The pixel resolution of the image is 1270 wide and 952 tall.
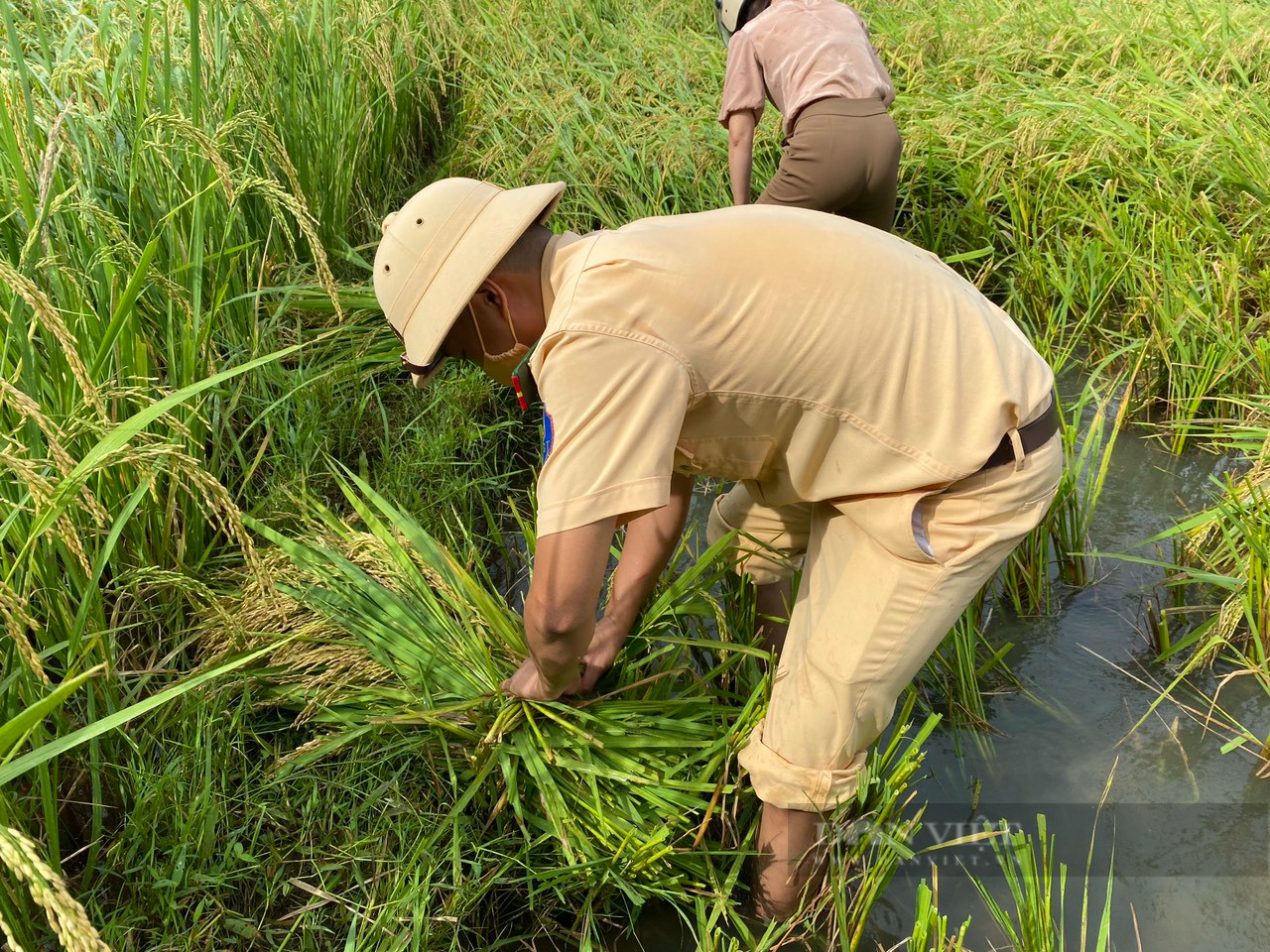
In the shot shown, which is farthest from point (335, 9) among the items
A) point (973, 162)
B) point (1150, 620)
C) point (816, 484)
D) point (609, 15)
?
point (1150, 620)

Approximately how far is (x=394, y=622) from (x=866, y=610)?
991mm

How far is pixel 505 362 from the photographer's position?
1794 millimetres

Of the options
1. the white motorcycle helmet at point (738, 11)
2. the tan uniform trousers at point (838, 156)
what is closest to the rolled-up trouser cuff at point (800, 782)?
the tan uniform trousers at point (838, 156)

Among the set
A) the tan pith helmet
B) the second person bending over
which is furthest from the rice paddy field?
the second person bending over

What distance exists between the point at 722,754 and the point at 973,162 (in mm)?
3219

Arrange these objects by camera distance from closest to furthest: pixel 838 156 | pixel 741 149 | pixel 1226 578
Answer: pixel 1226 578 → pixel 838 156 → pixel 741 149

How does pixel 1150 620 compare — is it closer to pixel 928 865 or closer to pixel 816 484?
pixel 928 865

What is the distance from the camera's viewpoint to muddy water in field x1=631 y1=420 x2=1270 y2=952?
213 cm

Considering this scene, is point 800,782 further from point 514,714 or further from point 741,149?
point 741,149

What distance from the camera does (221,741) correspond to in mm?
1965

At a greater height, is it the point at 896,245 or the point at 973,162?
the point at 896,245

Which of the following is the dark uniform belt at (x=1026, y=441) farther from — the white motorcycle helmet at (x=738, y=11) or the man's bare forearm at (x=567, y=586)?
the white motorcycle helmet at (x=738, y=11)

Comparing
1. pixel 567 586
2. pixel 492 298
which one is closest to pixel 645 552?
pixel 567 586

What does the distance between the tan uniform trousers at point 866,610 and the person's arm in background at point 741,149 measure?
2.10 m
